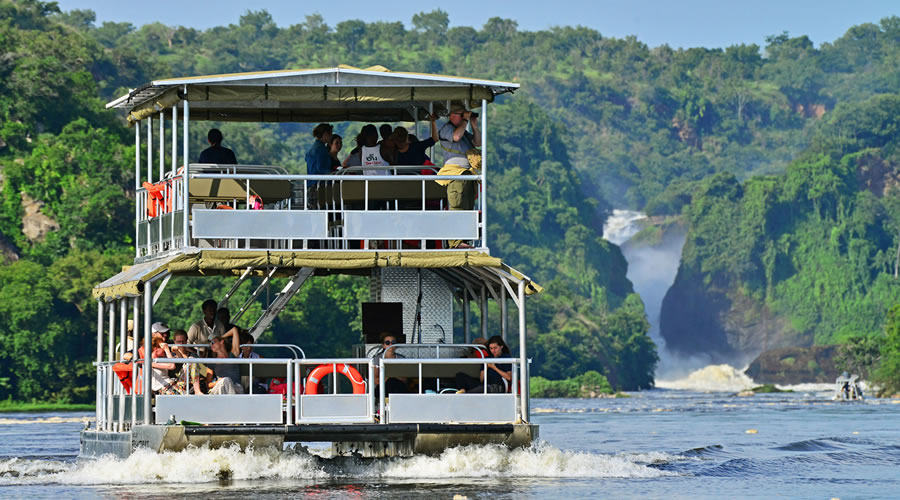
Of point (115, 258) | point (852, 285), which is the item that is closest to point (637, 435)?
point (115, 258)

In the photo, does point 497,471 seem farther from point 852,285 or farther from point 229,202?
point 852,285

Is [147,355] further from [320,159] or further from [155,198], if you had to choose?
[320,159]

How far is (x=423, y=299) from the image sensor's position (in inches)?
1021

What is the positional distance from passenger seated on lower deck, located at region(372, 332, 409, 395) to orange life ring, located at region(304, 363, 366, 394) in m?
0.30

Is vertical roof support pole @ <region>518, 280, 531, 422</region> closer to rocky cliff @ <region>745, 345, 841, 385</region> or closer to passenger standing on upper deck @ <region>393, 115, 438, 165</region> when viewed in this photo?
passenger standing on upper deck @ <region>393, 115, 438, 165</region>

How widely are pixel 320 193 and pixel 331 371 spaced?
10.5 feet

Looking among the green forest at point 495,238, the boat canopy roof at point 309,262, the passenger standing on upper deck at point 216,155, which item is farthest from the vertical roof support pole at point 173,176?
the green forest at point 495,238

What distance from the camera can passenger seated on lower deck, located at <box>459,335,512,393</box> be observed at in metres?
23.6

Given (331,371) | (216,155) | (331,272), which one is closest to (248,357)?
(331,371)

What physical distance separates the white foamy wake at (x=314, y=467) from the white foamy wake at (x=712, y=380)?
143867 mm

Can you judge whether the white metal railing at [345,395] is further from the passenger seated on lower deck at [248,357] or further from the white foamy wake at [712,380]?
the white foamy wake at [712,380]

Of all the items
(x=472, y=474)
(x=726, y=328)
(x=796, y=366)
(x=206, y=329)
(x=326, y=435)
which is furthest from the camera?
(x=726, y=328)

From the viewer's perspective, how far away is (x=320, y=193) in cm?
2528

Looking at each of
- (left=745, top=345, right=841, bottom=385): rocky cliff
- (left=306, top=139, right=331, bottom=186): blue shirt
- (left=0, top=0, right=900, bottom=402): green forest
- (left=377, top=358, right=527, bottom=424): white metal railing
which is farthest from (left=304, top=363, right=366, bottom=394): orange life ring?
(left=745, top=345, right=841, bottom=385): rocky cliff
